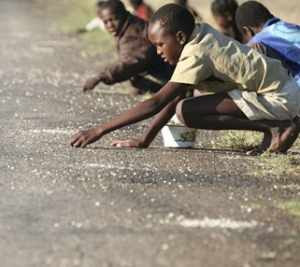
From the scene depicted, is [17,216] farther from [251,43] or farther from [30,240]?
[251,43]

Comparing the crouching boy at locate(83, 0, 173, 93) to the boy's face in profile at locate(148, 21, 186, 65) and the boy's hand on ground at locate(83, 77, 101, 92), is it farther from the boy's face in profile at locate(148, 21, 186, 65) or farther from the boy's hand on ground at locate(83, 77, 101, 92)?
the boy's face in profile at locate(148, 21, 186, 65)

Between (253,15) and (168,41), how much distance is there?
5.02 feet

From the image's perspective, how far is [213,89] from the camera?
7.86 meters

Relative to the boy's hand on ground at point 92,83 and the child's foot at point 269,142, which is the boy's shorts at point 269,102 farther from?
the boy's hand on ground at point 92,83

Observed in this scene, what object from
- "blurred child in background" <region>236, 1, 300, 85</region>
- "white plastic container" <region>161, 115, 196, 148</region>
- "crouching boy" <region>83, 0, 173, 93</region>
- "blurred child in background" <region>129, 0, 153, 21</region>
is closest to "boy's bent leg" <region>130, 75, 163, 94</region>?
"crouching boy" <region>83, 0, 173, 93</region>

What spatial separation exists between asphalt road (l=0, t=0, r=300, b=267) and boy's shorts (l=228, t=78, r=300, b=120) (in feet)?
1.26

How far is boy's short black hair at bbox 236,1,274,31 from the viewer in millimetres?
8859

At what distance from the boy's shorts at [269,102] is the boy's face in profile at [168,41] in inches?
21.4

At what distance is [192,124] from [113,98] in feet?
12.0

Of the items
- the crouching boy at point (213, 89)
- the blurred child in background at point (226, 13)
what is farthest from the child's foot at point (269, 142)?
the blurred child in background at point (226, 13)

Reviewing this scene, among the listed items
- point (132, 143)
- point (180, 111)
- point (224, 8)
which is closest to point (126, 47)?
point (224, 8)

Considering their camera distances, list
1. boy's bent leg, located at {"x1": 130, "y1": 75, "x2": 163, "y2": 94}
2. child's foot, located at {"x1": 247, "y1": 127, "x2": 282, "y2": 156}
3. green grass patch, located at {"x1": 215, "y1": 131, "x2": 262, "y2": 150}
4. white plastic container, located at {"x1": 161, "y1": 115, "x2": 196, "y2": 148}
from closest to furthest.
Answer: child's foot, located at {"x1": 247, "y1": 127, "x2": 282, "y2": 156}, white plastic container, located at {"x1": 161, "y1": 115, "x2": 196, "y2": 148}, green grass patch, located at {"x1": 215, "y1": 131, "x2": 262, "y2": 150}, boy's bent leg, located at {"x1": 130, "y1": 75, "x2": 163, "y2": 94}

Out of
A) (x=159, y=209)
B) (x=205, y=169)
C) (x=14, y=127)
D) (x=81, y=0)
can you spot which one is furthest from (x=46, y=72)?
(x=81, y=0)

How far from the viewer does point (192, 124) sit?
7.89 metres
